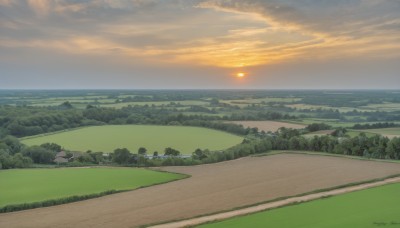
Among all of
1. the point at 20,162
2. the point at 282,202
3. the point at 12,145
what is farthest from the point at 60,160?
the point at 282,202

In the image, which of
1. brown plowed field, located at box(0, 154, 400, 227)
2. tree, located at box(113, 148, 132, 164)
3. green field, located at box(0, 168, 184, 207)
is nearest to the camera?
brown plowed field, located at box(0, 154, 400, 227)

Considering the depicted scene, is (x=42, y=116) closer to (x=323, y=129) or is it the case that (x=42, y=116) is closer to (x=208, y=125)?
(x=208, y=125)

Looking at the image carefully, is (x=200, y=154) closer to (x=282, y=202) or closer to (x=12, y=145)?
(x=282, y=202)

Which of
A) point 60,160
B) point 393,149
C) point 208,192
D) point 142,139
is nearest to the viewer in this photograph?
point 208,192

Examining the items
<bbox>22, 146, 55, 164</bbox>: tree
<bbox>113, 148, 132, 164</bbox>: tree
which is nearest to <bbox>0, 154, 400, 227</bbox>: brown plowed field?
<bbox>113, 148, 132, 164</bbox>: tree

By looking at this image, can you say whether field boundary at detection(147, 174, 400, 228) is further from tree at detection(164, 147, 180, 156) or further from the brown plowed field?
tree at detection(164, 147, 180, 156)

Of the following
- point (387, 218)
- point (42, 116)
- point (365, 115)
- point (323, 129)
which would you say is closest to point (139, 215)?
point (387, 218)

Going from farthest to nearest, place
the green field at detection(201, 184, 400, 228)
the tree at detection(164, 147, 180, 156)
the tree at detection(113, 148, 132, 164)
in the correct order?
the tree at detection(164, 147, 180, 156)
the tree at detection(113, 148, 132, 164)
the green field at detection(201, 184, 400, 228)
